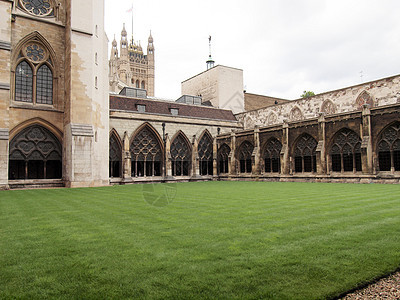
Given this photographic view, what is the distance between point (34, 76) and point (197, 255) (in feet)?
74.6

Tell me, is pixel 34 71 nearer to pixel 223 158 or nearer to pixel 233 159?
pixel 233 159

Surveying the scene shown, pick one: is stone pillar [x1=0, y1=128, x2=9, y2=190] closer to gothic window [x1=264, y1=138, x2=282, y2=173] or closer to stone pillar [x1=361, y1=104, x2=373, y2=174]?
gothic window [x1=264, y1=138, x2=282, y2=173]

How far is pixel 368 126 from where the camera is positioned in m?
19.7

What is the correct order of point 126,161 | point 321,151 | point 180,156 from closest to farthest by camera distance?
point 321,151 < point 126,161 < point 180,156

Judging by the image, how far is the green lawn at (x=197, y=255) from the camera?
123 inches

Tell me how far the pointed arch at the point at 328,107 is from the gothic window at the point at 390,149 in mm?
8749

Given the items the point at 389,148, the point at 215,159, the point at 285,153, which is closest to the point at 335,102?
the point at 285,153

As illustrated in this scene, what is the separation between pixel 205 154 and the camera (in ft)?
108

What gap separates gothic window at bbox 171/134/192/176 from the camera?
30844 millimetres

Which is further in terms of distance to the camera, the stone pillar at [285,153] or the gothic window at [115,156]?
the gothic window at [115,156]

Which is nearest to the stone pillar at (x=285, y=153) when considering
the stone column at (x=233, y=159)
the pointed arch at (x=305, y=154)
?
the pointed arch at (x=305, y=154)

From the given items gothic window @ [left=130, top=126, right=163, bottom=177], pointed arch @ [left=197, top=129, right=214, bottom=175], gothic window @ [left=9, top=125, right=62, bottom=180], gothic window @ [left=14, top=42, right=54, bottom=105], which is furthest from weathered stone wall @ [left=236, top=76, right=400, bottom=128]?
gothic window @ [left=14, top=42, right=54, bottom=105]

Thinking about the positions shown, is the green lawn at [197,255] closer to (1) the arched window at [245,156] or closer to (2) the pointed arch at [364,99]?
(2) the pointed arch at [364,99]

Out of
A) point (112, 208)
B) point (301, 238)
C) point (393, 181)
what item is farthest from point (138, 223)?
point (393, 181)
